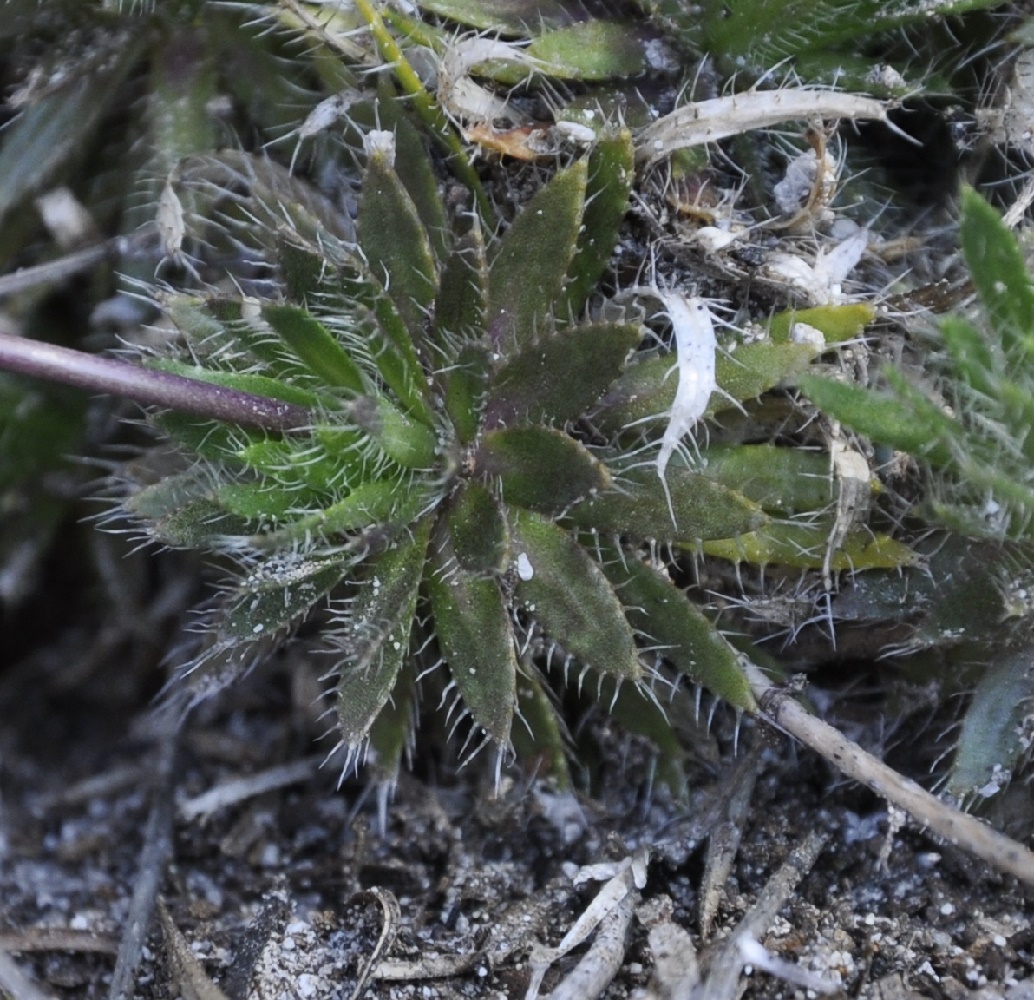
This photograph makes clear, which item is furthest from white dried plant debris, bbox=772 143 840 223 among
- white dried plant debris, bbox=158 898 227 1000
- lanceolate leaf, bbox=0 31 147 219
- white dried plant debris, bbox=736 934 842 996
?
white dried plant debris, bbox=158 898 227 1000

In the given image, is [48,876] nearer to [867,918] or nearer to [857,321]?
[867,918]

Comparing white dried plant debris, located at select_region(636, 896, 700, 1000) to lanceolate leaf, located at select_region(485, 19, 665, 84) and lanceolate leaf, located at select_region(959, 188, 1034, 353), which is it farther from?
lanceolate leaf, located at select_region(485, 19, 665, 84)

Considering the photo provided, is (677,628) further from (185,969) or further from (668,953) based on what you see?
(185,969)

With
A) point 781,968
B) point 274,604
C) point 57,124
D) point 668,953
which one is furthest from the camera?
point 57,124

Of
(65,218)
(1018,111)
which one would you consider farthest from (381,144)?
(1018,111)

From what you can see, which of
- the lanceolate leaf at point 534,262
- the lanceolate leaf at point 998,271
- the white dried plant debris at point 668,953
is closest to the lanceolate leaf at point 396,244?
the lanceolate leaf at point 534,262

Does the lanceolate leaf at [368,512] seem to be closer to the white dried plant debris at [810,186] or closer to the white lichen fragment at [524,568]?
the white lichen fragment at [524,568]

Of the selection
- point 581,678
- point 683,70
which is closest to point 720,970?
point 581,678
